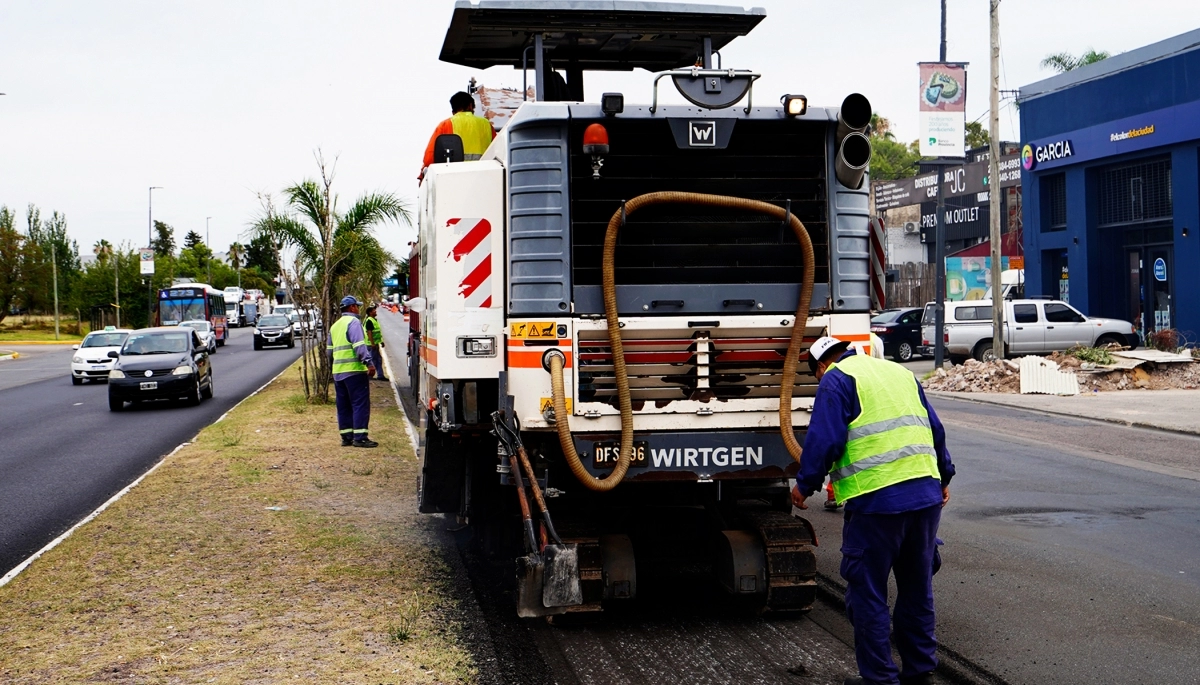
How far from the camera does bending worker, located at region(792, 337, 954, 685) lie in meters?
5.18

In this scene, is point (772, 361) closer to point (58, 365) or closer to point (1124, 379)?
point (1124, 379)

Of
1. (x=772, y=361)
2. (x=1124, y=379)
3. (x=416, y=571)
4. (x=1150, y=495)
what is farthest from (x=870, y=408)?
(x=1124, y=379)

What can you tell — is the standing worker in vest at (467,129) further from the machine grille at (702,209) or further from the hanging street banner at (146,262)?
the hanging street banner at (146,262)

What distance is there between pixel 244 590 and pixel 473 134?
358cm

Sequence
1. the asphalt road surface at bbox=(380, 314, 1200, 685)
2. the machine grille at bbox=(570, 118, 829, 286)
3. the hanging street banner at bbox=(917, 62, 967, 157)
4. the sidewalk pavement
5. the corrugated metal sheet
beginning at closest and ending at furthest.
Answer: the asphalt road surface at bbox=(380, 314, 1200, 685), the machine grille at bbox=(570, 118, 829, 286), the sidewalk pavement, the corrugated metal sheet, the hanging street banner at bbox=(917, 62, 967, 157)

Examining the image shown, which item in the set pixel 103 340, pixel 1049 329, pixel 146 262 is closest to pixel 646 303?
pixel 1049 329

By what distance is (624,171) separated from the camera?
6.61 metres

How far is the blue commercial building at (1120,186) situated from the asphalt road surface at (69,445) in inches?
862

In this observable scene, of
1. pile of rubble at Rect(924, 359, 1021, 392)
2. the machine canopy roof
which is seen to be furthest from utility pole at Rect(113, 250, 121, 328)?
the machine canopy roof

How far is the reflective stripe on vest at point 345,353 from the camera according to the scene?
14727mm

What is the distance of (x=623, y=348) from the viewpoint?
255 inches

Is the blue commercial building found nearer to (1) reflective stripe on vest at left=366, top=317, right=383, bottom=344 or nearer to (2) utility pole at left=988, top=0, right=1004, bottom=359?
(2) utility pole at left=988, top=0, right=1004, bottom=359

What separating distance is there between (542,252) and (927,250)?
162 ft

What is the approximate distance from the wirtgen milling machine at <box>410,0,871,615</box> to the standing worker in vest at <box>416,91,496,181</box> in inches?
61.3
